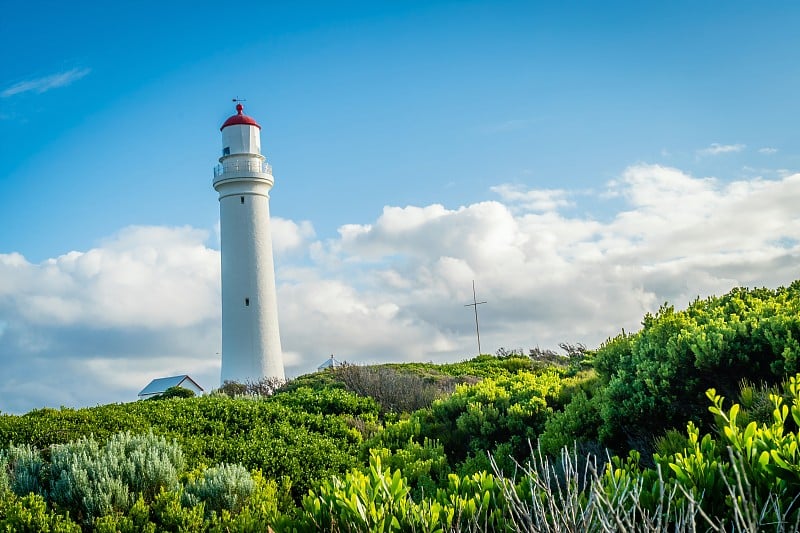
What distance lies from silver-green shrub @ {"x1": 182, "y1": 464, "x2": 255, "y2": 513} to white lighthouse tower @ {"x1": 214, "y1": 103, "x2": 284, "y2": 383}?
19.7m

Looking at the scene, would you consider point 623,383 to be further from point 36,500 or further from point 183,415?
point 183,415

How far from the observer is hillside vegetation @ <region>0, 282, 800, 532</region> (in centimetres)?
385

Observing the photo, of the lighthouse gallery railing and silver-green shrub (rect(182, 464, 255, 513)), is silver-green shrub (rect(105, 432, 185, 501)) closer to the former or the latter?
silver-green shrub (rect(182, 464, 255, 513))

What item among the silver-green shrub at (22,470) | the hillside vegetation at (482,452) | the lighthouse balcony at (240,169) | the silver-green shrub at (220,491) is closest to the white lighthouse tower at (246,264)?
the lighthouse balcony at (240,169)

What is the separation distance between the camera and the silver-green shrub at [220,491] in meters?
6.47

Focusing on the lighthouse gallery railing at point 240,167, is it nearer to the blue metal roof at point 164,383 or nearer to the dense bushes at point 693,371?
the blue metal roof at point 164,383

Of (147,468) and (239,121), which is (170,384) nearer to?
(239,121)

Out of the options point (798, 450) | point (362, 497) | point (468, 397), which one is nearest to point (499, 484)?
point (362, 497)

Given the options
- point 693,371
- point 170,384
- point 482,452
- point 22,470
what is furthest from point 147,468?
point 170,384

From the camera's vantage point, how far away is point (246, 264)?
1063 inches

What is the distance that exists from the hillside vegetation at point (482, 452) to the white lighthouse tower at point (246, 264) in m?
15.9

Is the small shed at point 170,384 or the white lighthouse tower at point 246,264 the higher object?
the white lighthouse tower at point 246,264

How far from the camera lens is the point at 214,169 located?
93.0 feet

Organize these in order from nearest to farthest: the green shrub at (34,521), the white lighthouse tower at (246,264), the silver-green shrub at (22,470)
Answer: the green shrub at (34,521) → the silver-green shrub at (22,470) → the white lighthouse tower at (246,264)
